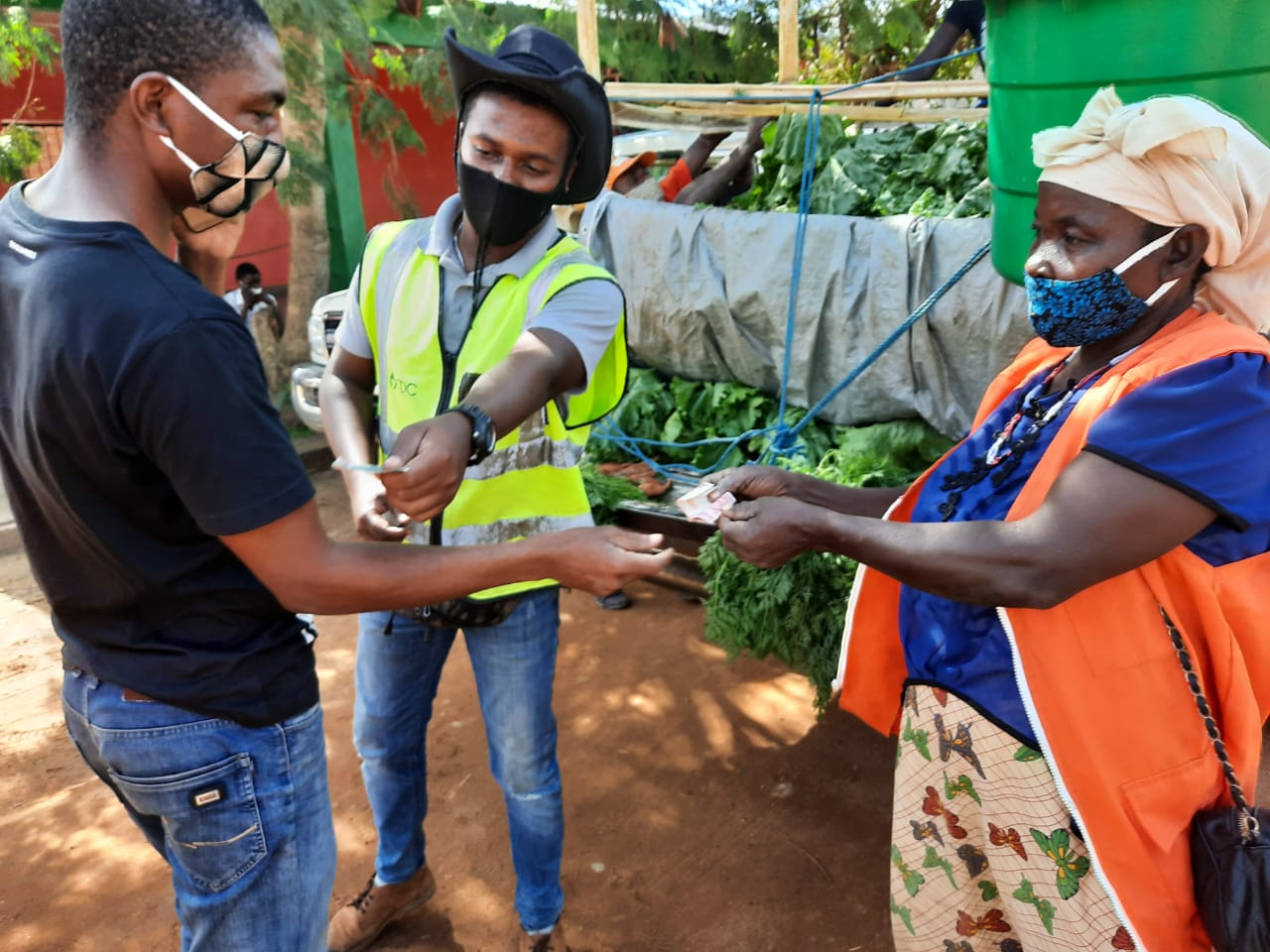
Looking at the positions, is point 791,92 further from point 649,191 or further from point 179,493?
point 179,493

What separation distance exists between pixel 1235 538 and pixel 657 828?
2.49 m

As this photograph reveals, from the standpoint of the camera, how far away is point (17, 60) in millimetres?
6262

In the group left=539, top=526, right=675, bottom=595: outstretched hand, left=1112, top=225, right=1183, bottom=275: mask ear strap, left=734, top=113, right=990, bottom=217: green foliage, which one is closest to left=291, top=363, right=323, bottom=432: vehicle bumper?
left=734, top=113, right=990, bottom=217: green foliage

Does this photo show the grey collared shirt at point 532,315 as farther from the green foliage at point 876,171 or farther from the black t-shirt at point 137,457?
the green foliage at point 876,171

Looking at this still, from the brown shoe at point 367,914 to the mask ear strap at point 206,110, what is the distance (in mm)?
2256

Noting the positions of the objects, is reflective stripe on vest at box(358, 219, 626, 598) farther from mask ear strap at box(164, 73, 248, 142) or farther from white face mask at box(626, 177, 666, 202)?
white face mask at box(626, 177, 666, 202)

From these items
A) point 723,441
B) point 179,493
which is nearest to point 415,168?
point 723,441

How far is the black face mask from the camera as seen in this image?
2.25m

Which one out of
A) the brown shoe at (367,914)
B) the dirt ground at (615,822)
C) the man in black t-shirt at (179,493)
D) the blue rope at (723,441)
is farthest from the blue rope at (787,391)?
the man in black t-shirt at (179,493)

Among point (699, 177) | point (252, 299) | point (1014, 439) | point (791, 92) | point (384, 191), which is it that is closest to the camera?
point (1014, 439)

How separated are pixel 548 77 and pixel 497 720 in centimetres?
158

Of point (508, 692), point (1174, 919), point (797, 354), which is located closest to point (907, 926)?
point (1174, 919)

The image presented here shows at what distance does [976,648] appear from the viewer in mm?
1863

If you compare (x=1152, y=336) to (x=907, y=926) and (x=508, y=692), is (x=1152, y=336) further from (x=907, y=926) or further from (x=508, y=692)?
(x=508, y=692)
